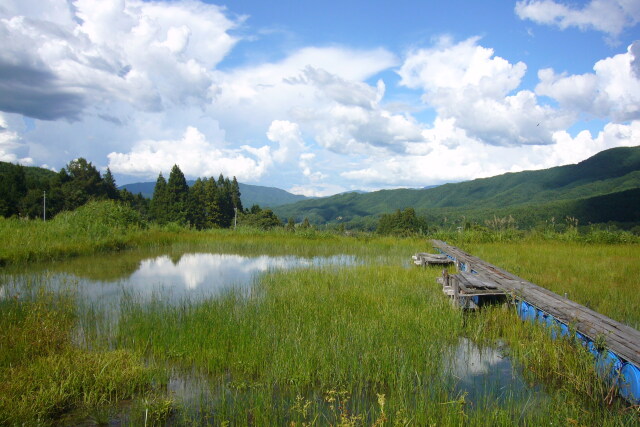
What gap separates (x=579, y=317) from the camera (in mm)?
5613

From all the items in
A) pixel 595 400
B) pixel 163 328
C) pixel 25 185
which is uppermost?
pixel 25 185

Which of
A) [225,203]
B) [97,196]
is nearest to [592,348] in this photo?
[225,203]

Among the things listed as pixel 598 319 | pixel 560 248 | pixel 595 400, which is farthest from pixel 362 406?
pixel 560 248

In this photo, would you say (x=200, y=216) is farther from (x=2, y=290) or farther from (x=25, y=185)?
(x=2, y=290)

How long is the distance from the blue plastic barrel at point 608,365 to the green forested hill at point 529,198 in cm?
5657

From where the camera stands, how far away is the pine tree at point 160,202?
5257 centimetres

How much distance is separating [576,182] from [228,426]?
154572 mm

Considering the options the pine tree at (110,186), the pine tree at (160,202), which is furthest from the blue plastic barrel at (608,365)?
the pine tree at (110,186)

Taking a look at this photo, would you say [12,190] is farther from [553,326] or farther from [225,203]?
[553,326]

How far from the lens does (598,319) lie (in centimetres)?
556

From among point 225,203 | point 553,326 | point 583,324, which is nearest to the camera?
point 583,324

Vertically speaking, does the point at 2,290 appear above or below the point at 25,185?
below

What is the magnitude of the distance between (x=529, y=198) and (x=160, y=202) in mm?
121445

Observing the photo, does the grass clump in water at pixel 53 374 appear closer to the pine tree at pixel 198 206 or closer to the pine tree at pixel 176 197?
the pine tree at pixel 176 197
